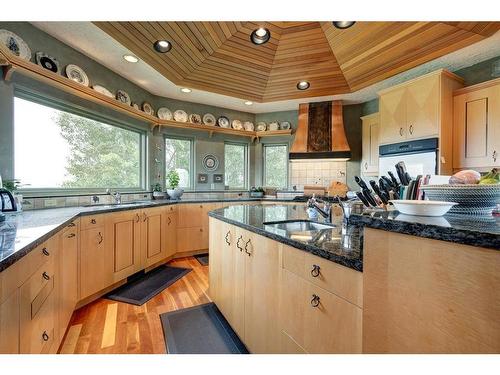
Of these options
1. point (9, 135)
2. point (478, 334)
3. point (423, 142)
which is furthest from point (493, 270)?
point (9, 135)

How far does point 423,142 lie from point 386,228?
2.73 metres

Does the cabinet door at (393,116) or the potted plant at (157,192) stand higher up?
the cabinet door at (393,116)

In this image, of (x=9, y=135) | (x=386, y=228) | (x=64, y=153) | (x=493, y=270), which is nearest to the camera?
(x=493, y=270)

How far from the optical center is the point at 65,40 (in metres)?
2.48

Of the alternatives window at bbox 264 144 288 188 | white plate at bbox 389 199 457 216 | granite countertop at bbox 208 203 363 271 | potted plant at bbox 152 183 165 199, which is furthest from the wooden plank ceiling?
A: white plate at bbox 389 199 457 216

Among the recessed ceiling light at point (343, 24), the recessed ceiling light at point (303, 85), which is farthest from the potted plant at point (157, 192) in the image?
the recessed ceiling light at point (343, 24)

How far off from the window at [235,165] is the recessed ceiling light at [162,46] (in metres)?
2.25

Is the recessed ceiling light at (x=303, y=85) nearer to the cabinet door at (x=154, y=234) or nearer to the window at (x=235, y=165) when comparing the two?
the window at (x=235, y=165)

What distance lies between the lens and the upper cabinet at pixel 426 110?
2.66m

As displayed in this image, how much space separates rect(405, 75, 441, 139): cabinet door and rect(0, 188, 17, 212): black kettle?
409 cm

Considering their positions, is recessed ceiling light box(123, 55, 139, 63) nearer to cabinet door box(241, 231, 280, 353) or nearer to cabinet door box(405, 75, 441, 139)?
cabinet door box(241, 231, 280, 353)

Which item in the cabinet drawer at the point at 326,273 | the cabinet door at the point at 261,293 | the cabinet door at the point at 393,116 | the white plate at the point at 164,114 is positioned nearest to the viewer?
A: the cabinet drawer at the point at 326,273

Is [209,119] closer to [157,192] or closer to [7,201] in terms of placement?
[157,192]
